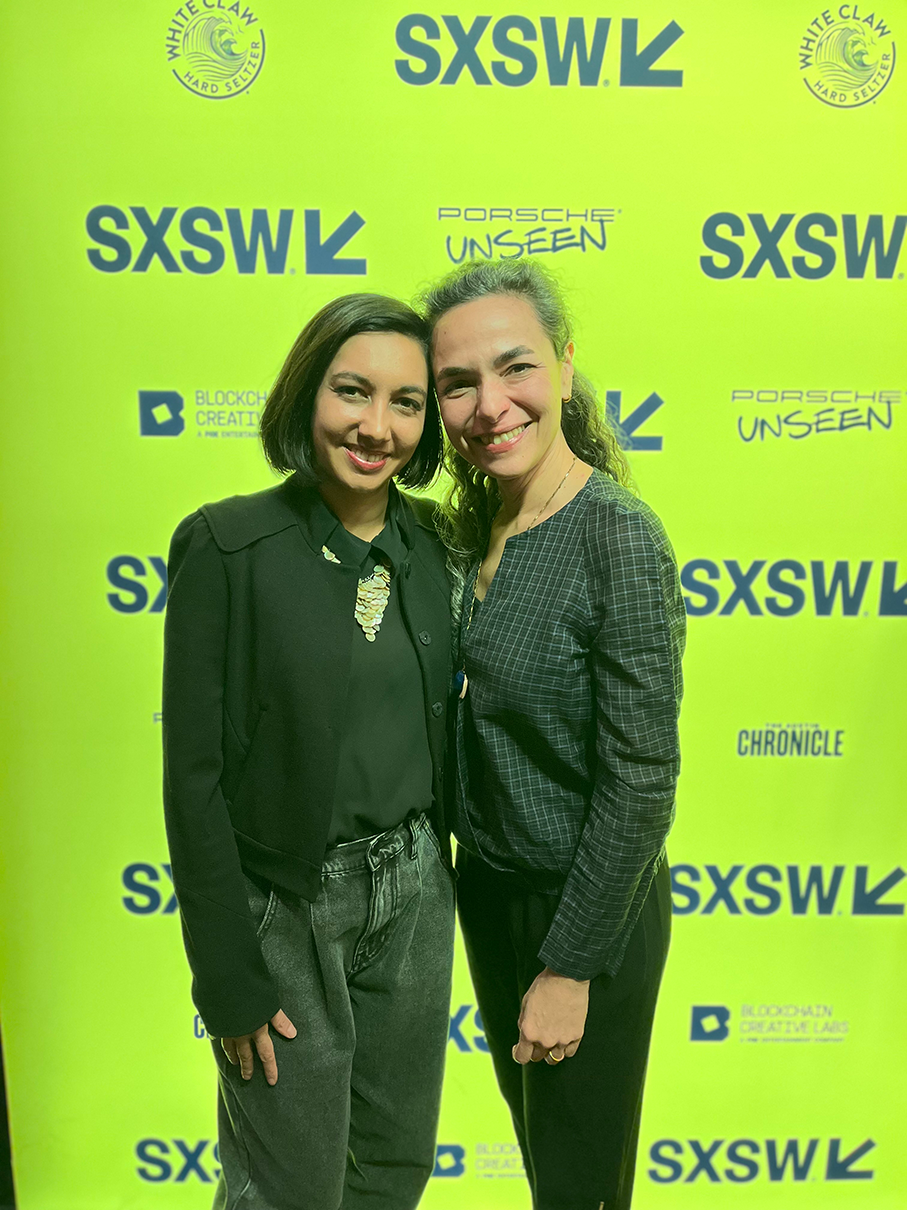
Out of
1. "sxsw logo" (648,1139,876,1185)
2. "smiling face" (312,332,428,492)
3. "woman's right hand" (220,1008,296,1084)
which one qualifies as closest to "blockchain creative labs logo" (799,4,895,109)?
"smiling face" (312,332,428,492)

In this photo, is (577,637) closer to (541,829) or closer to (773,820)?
(541,829)

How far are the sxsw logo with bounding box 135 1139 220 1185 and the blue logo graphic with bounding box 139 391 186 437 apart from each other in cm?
177

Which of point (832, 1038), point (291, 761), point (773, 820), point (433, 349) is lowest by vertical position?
point (832, 1038)

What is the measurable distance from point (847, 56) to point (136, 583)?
74.1 inches

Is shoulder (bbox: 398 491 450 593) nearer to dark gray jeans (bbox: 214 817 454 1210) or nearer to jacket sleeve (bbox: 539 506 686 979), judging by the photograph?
jacket sleeve (bbox: 539 506 686 979)

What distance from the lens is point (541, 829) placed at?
1.30 m

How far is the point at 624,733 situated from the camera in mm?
1205

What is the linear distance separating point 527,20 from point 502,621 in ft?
4.23

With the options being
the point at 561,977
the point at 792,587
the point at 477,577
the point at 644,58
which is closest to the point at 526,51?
the point at 644,58

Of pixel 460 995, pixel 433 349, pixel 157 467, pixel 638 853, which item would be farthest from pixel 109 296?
pixel 460 995

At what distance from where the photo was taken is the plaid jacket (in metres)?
1.20

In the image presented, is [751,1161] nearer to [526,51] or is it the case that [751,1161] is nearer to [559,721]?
[559,721]

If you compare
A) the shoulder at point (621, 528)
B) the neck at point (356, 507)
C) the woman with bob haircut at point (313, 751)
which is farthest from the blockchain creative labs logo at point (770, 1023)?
the neck at point (356, 507)

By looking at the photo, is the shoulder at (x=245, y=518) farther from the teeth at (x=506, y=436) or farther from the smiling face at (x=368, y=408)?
the teeth at (x=506, y=436)
